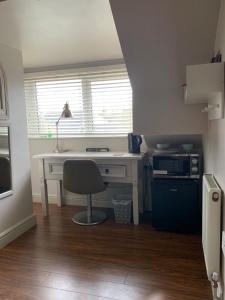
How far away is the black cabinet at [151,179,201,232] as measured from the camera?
8.65 feet

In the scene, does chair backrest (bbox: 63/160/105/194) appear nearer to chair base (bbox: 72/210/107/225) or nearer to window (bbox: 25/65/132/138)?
chair base (bbox: 72/210/107/225)

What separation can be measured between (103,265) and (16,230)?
1.09 m

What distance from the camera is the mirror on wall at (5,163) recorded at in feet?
8.28

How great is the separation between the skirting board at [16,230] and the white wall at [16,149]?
0.03 ft

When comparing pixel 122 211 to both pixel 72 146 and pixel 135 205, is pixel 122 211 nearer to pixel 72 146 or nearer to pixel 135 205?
pixel 135 205

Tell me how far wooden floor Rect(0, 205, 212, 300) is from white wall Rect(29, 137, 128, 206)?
81cm

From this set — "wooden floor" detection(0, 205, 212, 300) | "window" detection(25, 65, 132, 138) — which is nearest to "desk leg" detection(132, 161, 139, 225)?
"wooden floor" detection(0, 205, 212, 300)

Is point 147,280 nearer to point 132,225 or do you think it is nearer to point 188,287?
point 188,287

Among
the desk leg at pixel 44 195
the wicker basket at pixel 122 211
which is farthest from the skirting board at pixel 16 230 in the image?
the wicker basket at pixel 122 211

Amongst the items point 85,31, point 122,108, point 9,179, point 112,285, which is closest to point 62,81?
point 122,108

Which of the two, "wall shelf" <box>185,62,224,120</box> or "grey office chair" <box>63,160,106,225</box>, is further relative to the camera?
"grey office chair" <box>63,160,106,225</box>

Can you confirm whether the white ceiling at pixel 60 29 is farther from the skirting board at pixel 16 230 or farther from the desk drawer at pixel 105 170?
the skirting board at pixel 16 230

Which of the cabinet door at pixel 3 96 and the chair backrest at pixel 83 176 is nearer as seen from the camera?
the cabinet door at pixel 3 96

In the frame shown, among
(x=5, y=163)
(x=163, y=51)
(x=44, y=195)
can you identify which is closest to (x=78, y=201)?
(x=44, y=195)
